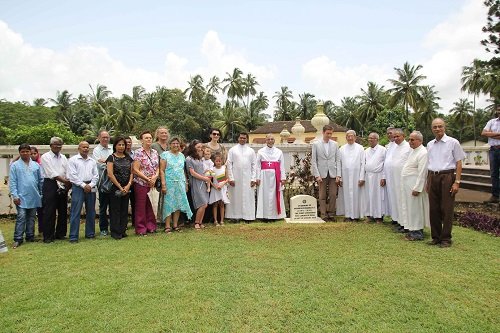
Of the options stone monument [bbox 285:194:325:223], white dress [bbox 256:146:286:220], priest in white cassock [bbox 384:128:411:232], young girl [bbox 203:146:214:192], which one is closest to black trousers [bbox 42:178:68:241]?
young girl [bbox 203:146:214:192]

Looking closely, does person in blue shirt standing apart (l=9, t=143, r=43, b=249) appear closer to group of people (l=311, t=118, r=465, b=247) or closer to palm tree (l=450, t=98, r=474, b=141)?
group of people (l=311, t=118, r=465, b=247)

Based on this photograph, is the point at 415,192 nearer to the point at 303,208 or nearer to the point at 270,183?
the point at 303,208

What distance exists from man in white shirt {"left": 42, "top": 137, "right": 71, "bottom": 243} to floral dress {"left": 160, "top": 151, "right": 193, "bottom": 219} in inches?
60.5

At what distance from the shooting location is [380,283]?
375 cm

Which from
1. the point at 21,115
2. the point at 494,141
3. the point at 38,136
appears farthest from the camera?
the point at 21,115

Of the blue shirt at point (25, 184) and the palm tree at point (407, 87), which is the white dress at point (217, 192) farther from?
the palm tree at point (407, 87)

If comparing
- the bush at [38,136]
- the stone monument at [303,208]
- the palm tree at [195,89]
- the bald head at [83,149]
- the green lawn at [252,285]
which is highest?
the palm tree at [195,89]

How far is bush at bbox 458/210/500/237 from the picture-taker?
6.11 m

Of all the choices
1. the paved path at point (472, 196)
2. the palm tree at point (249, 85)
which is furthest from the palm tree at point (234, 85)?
the paved path at point (472, 196)

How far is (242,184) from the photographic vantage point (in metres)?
7.57

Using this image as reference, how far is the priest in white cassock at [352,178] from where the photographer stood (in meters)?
7.46

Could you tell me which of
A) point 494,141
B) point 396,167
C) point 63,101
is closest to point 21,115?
point 63,101

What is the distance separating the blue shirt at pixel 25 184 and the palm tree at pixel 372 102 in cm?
4642

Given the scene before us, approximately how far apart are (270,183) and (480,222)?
3.74 meters
